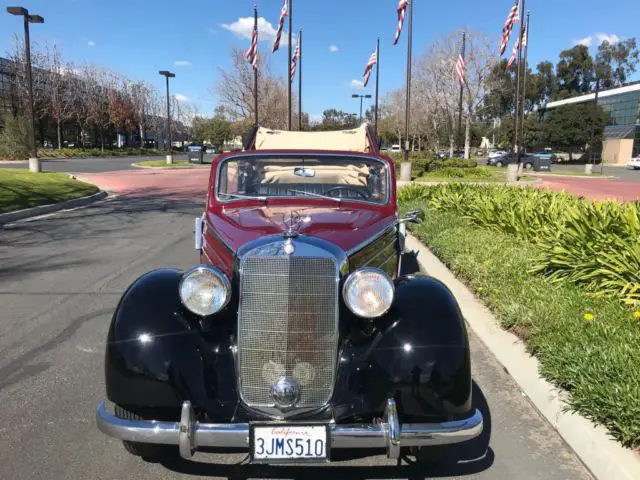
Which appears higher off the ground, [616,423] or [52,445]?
[616,423]

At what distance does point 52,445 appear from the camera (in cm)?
309

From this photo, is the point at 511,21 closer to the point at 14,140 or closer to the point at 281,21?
the point at 281,21

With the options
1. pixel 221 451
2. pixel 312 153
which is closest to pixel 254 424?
pixel 221 451

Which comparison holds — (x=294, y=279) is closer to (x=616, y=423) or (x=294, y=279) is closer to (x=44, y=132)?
(x=616, y=423)

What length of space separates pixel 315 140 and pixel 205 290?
19.2ft

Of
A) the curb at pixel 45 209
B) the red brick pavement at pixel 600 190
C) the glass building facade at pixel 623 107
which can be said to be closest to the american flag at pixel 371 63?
the red brick pavement at pixel 600 190

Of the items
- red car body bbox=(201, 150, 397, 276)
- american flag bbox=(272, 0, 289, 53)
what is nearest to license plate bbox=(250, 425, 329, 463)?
red car body bbox=(201, 150, 397, 276)

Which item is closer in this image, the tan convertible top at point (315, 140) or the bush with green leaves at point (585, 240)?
the bush with green leaves at point (585, 240)

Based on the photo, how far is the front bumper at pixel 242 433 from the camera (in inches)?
92.0

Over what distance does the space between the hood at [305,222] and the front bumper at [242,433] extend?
1.01 m

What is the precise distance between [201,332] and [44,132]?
214 feet

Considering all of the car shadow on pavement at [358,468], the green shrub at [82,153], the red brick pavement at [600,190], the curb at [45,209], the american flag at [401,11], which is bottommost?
the car shadow on pavement at [358,468]

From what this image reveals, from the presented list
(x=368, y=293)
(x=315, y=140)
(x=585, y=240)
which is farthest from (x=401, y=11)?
(x=368, y=293)

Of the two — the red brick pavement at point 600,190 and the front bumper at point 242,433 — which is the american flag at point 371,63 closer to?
the red brick pavement at point 600,190
